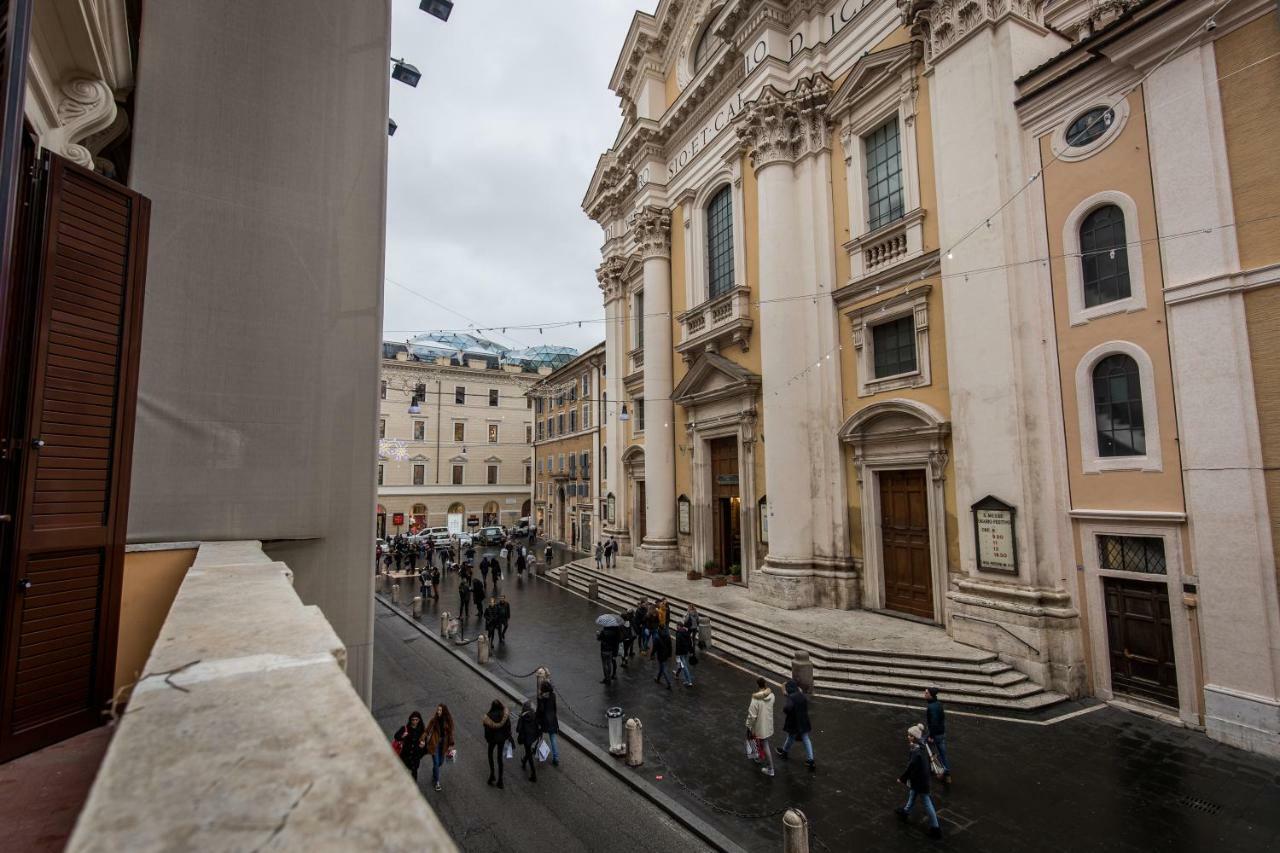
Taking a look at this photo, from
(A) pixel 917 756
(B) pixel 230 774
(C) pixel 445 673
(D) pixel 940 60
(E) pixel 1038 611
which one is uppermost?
(D) pixel 940 60

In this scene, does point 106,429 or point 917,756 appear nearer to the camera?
point 106,429

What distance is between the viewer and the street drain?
7770mm

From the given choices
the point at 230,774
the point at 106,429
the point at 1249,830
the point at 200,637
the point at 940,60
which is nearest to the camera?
the point at 230,774

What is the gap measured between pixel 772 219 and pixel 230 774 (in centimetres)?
1975

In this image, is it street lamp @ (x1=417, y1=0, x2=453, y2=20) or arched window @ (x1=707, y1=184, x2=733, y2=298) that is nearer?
street lamp @ (x1=417, y1=0, x2=453, y2=20)

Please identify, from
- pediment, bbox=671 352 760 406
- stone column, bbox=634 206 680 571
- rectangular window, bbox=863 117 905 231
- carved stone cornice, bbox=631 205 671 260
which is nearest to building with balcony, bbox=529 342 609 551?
stone column, bbox=634 206 680 571

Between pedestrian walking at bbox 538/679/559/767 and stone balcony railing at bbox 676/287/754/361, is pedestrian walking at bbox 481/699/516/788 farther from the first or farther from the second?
stone balcony railing at bbox 676/287/754/361

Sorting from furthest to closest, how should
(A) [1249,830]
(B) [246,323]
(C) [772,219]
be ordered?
1. (C) [772,219]
2. (A) [1249,830]
3. (B) [246,323]

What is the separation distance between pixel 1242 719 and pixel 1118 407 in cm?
523

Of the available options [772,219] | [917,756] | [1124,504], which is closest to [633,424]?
[772,219]

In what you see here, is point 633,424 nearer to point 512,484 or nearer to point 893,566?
point 893,566

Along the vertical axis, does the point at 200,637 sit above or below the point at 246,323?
below

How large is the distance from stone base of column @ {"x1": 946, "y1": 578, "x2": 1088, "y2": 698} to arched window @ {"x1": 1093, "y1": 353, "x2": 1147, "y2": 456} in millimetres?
3008

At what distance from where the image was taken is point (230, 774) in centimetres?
141
